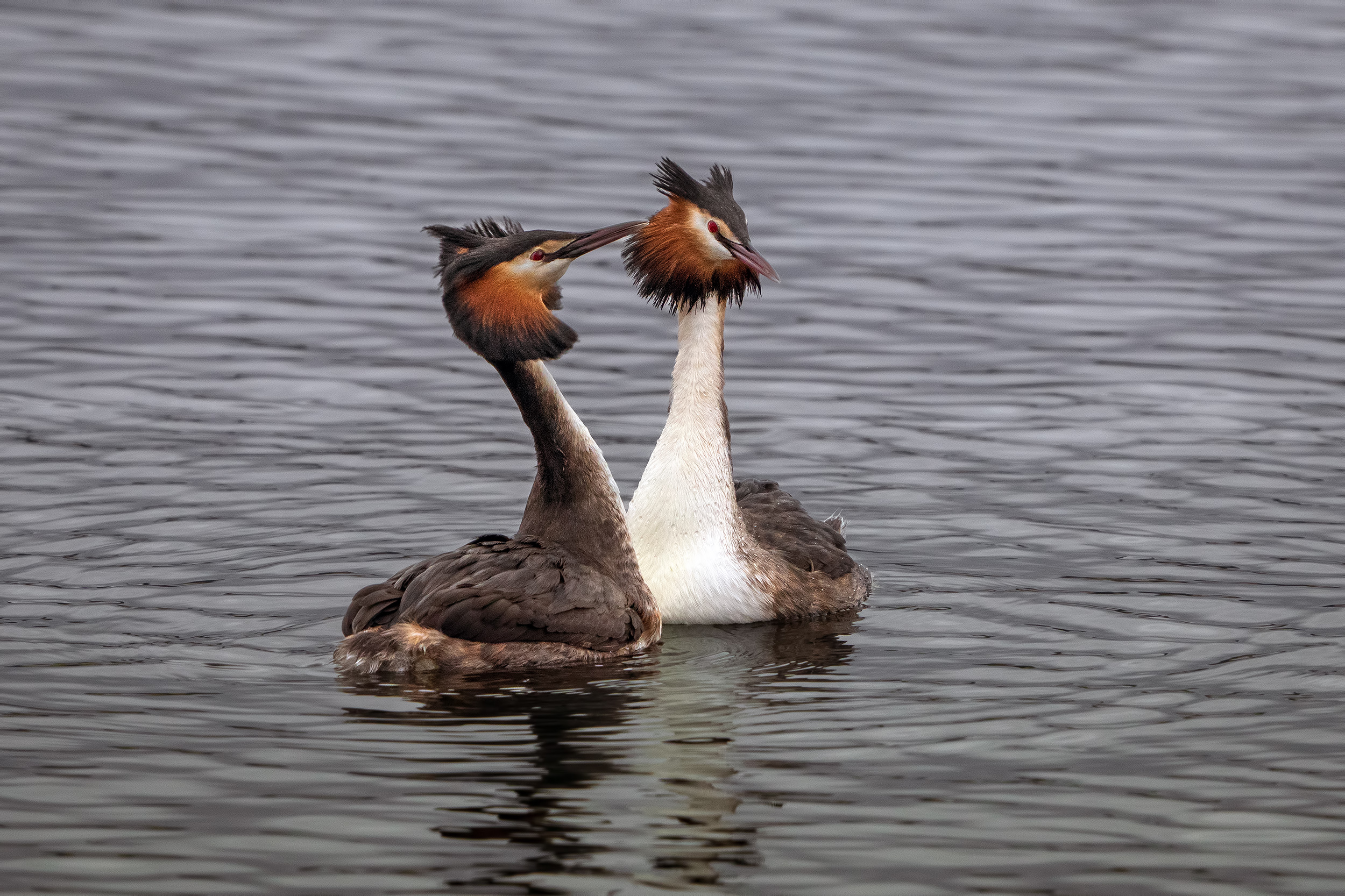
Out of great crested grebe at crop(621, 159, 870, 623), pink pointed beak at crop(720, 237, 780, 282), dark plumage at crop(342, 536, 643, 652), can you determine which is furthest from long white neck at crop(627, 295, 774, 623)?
dark plumage at crop(342, 536, 643, 652)

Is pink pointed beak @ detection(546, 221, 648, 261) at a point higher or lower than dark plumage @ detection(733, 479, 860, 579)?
higher

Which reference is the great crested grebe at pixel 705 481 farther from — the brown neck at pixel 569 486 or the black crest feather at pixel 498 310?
the black crest feather at pixel 498 310

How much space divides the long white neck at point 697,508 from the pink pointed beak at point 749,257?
0.34 meters

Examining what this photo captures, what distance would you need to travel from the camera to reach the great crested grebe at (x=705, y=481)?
33.7ft

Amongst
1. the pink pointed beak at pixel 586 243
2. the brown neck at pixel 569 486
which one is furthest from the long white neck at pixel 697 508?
the pink pointed beak at pixel 586 243

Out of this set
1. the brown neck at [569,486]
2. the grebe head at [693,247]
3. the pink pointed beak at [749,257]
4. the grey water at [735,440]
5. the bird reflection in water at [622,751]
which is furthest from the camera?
the grebe head at [693,247]

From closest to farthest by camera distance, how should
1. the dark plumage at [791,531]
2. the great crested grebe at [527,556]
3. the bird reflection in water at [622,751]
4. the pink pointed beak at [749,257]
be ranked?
1. the bird reflection in water at [622,751]
2. the great crested grebe at [527,556]
3. the pink pointed beak at [749,257]
4. the dark plumage at [791,531]

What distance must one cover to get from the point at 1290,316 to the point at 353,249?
24.7 ft

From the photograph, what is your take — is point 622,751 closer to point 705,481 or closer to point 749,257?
point 705,481

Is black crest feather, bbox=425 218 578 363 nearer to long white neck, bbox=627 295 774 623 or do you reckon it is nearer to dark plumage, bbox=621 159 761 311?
dark plumage, bbox=621 159 761 311

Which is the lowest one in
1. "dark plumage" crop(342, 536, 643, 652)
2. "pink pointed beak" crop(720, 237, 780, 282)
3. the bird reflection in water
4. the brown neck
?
the bird reflection in water

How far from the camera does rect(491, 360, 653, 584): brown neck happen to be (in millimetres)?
9773

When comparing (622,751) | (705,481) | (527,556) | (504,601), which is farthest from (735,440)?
(622,751)

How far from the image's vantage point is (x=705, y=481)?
1046cm
